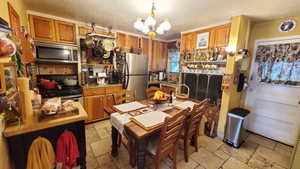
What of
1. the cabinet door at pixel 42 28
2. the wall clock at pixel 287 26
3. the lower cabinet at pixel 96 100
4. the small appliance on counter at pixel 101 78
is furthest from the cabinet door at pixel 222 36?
the cabinet door at pixel 42 28

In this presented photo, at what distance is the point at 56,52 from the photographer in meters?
2.56

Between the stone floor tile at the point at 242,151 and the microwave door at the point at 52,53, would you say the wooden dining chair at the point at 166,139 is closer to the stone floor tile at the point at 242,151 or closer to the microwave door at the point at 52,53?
the stone floor tile at the point at 242,151

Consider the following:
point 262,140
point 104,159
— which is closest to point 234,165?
point 262,140

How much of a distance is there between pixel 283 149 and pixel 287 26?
7.55 ft

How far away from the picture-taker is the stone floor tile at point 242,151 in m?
2.01

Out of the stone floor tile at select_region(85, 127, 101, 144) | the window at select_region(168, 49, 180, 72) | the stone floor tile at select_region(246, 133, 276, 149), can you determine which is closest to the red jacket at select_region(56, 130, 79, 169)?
the stone floor tile at select_region(85, 127, 101, 144)

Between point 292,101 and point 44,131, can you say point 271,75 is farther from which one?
point 44,131

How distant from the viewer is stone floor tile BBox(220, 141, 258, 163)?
2.01m

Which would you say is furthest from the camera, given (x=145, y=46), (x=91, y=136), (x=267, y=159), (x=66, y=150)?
(x=145, y=46)

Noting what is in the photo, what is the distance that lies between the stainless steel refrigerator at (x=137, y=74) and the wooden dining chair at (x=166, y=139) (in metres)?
2.01

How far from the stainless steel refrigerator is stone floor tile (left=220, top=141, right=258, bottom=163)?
7.59 ft

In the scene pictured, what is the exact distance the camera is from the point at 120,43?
3465 millimetres

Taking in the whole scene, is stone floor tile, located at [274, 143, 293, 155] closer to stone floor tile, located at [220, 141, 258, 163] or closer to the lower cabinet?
stone floor tile, located at [220, 141, 258, 163]

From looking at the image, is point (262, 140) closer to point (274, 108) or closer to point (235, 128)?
point (274, 108)
